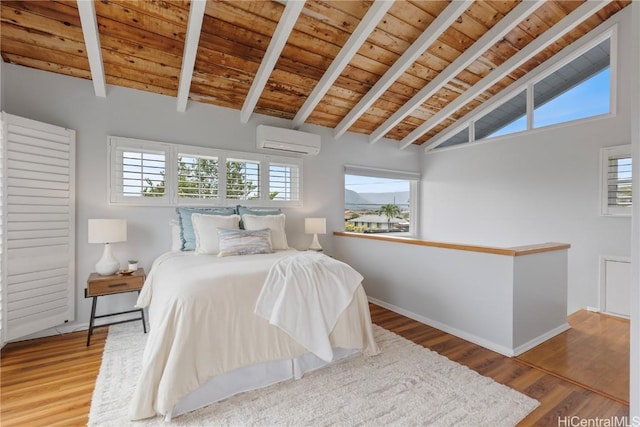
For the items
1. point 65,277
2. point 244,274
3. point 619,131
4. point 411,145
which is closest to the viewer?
point 244,274

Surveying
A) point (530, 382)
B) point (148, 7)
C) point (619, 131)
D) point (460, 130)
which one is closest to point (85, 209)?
point (148, 7)

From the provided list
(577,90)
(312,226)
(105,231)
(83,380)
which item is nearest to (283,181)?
(312,226)

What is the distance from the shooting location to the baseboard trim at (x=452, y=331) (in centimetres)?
250

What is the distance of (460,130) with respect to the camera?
5.01 meters

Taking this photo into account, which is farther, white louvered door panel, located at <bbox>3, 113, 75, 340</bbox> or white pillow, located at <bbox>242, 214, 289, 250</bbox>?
white pillow, located at <bbox>242, 214, 289, 250</bbox>

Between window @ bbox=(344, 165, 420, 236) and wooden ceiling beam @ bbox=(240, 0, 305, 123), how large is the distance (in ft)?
6.12

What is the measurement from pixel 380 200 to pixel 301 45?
10.3 ft

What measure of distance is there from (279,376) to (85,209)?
8.41 feet

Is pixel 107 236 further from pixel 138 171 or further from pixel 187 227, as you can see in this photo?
pixel 138 171

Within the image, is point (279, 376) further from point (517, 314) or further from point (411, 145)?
point (411, 145)

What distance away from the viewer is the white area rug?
169cm

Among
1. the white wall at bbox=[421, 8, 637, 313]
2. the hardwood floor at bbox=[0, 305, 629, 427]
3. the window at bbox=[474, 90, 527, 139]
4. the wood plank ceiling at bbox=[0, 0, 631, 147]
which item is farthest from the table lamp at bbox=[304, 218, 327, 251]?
the window at bbox=[474, 90, 527, 139]

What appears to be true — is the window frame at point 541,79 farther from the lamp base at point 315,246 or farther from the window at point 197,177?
the window at point 197,177

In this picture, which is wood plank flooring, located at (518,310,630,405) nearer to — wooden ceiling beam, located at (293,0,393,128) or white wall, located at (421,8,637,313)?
white wall, located at (421,8,637,313)
